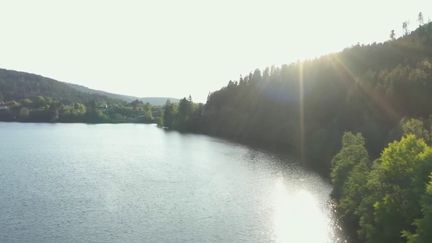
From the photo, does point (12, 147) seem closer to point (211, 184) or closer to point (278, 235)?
point (211, 184)

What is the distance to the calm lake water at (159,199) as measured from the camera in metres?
63.9

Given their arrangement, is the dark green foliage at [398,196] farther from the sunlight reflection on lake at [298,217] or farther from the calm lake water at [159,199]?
the calm lake water at [159,199]

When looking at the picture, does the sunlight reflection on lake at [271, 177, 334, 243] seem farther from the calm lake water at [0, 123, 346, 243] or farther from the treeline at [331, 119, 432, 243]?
the treeline at [331, 119, 432, 243]

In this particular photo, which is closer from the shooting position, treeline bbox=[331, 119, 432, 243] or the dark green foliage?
treeline bbox=[331, 119, 432, 243]

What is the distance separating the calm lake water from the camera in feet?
210

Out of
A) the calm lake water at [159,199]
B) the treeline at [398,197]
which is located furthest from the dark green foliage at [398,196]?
the calm lake water at [159,199]

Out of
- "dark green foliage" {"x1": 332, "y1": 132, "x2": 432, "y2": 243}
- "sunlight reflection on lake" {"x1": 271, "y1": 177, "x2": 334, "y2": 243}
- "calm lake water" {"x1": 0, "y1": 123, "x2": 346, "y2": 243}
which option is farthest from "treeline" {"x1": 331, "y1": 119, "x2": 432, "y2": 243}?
"calm lake water" {"x1": 0, "y1": 123, "x2": 346, "y2": 243}

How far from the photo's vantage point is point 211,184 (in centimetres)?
9944

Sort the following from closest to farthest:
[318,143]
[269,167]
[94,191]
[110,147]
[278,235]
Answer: [278,235] → [94,191] → [269,167] → [318,143] → [110,147]

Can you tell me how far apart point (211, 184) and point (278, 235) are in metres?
35.5

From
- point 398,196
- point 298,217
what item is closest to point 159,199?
point 298,217

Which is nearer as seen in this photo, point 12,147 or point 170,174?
point 170,174

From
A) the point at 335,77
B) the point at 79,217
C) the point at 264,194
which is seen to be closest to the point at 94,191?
the point at 79,217

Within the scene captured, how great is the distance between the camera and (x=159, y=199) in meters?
82.9
